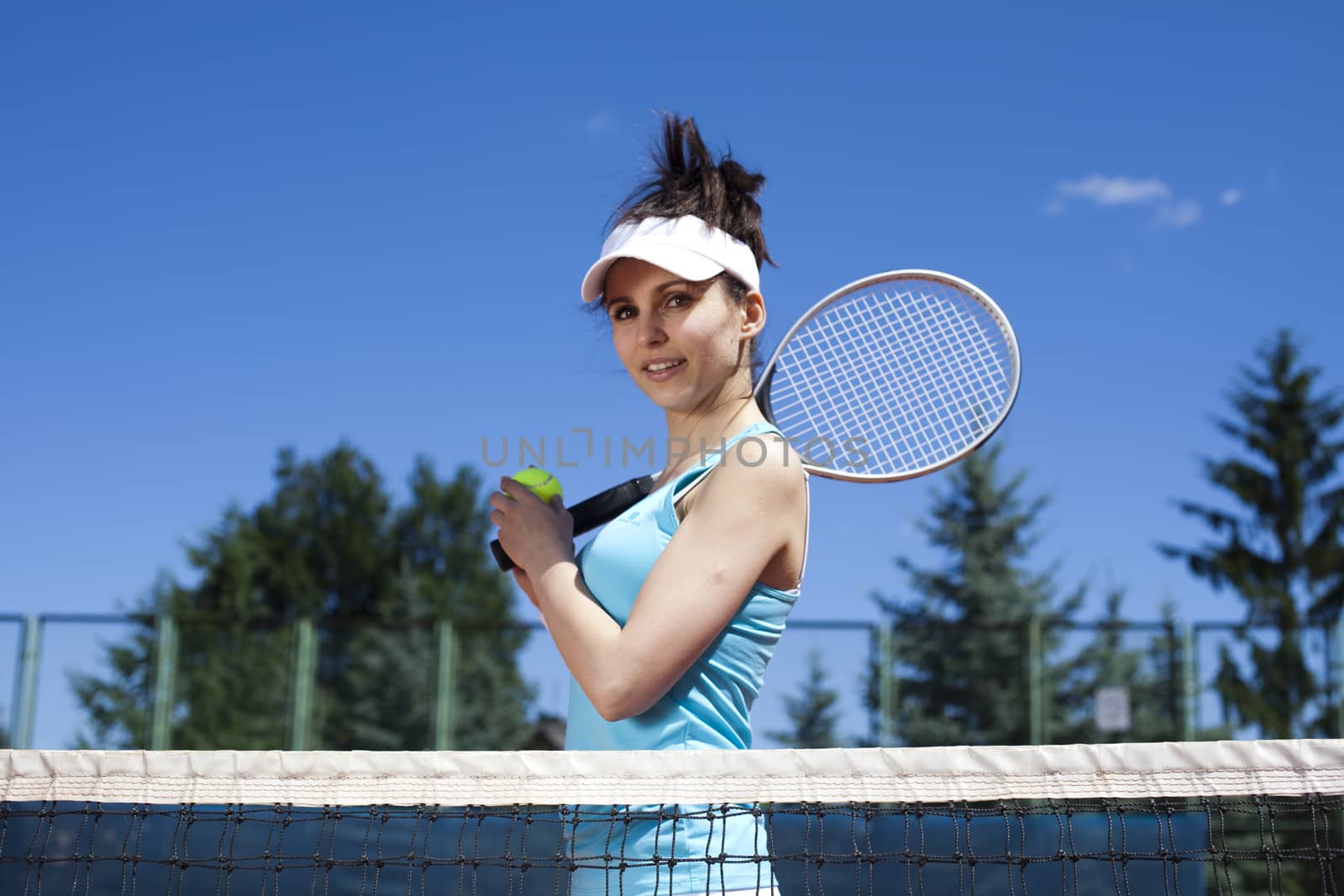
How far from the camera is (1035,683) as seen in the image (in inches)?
471

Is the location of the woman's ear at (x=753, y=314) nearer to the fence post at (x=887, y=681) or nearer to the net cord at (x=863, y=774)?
the net cord at (x=863, y=774)

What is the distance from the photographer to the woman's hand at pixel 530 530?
5.68ft

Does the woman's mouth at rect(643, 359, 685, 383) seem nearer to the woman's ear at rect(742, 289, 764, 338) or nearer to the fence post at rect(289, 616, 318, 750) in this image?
the woman's ear at rect(742, 289, 764, 338)

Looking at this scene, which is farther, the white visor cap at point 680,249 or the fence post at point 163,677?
the fence post at point 163,677

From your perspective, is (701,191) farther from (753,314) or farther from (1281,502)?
(1281,502)

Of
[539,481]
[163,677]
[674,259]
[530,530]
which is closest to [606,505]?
[539,481]

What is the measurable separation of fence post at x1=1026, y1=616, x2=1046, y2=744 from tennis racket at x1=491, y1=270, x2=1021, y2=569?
9.74 meters

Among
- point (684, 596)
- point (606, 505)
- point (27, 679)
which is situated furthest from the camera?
point (27, 679)

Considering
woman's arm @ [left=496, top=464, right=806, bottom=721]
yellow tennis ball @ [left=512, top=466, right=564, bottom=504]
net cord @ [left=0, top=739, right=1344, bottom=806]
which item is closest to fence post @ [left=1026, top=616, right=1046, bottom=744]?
net cord @ [left=0, top=739, right=1344, bottom=806]

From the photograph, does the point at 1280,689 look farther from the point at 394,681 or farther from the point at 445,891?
the point at 445,891

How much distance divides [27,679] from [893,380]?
1014cm

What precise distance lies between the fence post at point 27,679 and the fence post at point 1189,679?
381 inches

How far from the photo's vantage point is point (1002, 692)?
492 inches

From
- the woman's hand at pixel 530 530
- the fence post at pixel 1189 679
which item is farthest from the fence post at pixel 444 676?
the woman's hand at pixel 530 530
